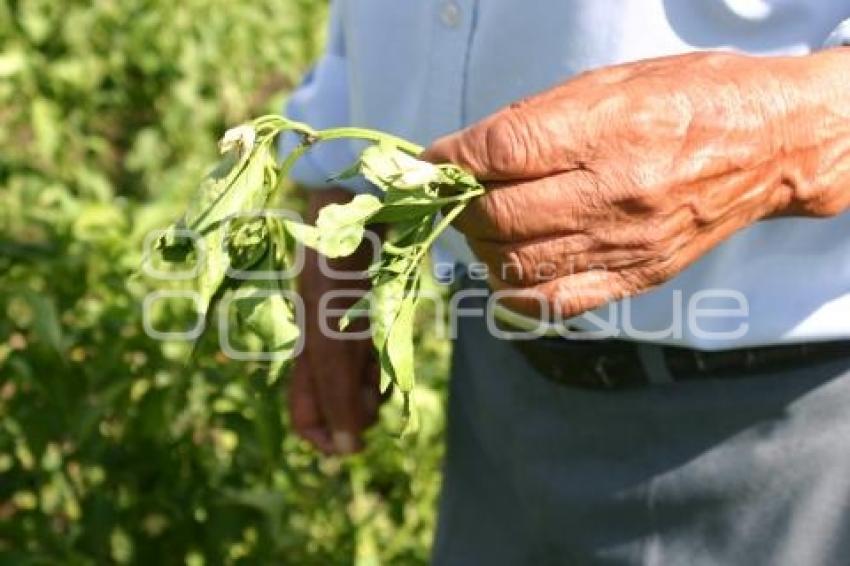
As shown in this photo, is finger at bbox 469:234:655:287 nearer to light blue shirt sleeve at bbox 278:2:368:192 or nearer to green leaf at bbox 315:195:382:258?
green leaf at bbox 315:195:382:258

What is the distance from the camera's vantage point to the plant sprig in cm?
100

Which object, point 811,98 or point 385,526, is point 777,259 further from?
point 385,526

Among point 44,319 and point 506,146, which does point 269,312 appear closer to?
point 506,146

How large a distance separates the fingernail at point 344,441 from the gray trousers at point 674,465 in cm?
22

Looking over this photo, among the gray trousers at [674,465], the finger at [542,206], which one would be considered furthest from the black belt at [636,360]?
the finger at [542,206]

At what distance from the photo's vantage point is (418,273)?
1.02 m

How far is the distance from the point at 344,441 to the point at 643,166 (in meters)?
0.80

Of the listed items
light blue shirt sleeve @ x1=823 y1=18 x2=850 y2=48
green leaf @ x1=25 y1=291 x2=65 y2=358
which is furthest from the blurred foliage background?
light blue shirt sleeve @ x1=823 y1=18 x2=850 y2=48

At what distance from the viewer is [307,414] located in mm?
1814

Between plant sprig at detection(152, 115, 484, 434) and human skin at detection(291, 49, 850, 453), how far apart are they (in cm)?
4

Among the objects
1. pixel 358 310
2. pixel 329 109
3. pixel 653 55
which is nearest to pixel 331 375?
pixel 329 109

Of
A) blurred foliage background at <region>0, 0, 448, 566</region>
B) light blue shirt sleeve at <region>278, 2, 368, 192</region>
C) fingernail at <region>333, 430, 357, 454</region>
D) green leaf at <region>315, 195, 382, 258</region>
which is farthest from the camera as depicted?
blurred foliage background at <region>0, 0, 448, 566</region>

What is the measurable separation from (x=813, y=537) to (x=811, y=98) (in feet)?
1.42

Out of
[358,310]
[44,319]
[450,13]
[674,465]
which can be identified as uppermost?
[450,13]
